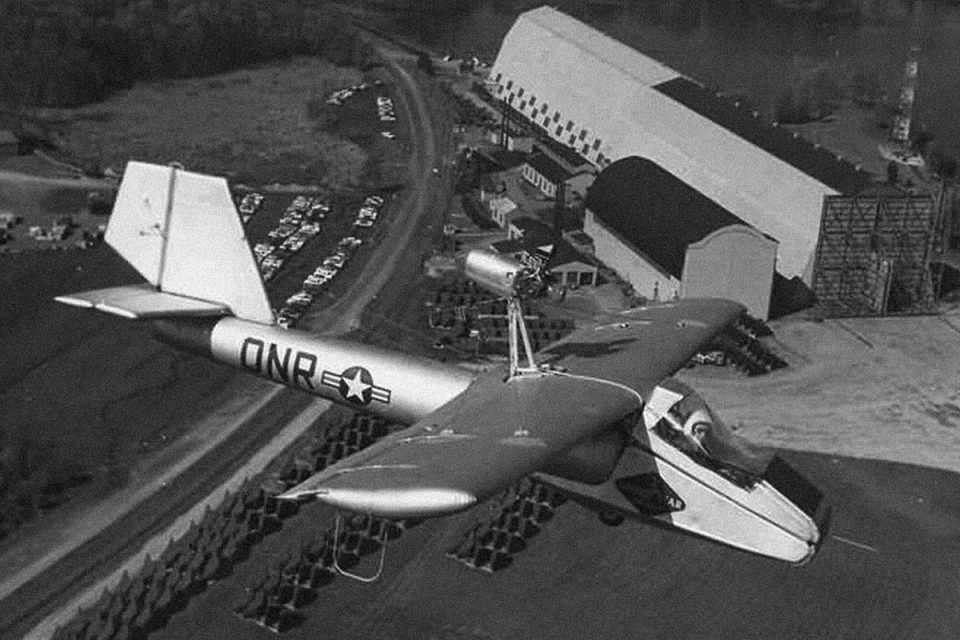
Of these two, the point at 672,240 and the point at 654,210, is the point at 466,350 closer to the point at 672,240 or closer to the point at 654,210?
the point at 672,240

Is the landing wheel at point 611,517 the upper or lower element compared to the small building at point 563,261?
upper

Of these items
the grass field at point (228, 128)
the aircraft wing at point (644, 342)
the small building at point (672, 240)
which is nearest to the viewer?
the aircraft wing at point (644, 342)

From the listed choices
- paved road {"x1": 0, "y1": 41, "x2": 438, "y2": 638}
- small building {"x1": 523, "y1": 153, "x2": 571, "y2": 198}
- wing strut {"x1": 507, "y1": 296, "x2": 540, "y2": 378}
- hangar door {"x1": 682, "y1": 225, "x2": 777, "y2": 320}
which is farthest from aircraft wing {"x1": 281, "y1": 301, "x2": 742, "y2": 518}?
small building {"x1": 523, "y1": 153, "x2": 571, "y2": 198}

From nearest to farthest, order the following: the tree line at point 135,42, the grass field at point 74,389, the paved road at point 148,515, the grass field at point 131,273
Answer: the paved road at point 148,515
the grass field at point 74,389
the grass field at point 131,273
the tree line at point 135,42

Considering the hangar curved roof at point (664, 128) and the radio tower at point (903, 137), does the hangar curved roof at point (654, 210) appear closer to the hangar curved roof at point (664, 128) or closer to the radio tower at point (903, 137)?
the hangar curved roof at point (664, 128)

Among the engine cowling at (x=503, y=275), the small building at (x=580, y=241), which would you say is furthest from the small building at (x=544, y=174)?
the engine cowling at (x=503, y=275)

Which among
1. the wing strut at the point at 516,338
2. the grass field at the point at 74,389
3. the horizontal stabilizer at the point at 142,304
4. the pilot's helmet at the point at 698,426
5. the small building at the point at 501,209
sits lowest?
the small building at the point at 501,209

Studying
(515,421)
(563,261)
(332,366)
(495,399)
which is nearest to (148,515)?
(332,366)

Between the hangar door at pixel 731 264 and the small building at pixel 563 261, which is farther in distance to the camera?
the small building at pixel 563 261
